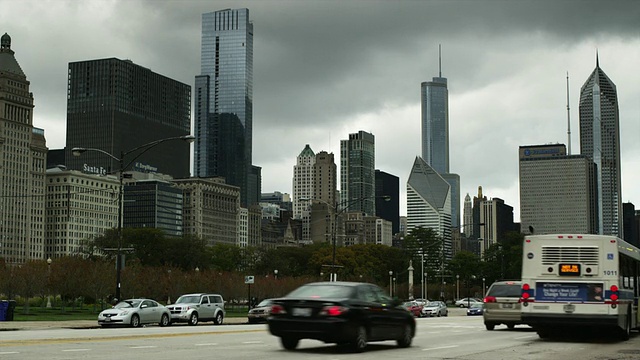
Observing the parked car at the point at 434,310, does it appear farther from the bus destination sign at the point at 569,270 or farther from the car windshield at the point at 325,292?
the car windshield at the point at 325,292

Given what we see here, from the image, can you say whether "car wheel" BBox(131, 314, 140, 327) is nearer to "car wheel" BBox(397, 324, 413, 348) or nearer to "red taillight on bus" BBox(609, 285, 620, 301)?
"car wheel" BBox(397, 324, 413, 348)

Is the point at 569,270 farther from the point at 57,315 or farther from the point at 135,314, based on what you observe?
the point at 57,315

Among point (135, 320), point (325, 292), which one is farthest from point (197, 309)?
point (325, 292)

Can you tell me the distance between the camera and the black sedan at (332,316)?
20.3 m

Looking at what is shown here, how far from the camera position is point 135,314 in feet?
134

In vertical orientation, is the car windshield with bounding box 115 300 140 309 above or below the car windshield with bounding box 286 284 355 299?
below

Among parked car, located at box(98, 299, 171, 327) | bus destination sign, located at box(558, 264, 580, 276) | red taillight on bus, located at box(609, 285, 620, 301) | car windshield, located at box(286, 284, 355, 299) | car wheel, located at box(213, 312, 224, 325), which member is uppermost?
bus destination sign, located at box(558, 264, 580, 276)

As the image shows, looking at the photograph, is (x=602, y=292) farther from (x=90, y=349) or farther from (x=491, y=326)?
(x=90, y=349)

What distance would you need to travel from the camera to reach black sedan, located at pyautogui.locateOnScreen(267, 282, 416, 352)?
20328mm

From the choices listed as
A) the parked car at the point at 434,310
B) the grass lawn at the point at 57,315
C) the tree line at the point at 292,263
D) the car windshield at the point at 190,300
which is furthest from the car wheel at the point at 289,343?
the tree line at the point at 292,263

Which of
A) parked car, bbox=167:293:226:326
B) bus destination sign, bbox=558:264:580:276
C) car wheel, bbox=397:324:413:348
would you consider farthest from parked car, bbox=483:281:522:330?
parked car, bbox=167:293:226:326

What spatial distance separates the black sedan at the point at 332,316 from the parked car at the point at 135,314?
20174 mm

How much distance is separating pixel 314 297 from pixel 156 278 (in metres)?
71.9

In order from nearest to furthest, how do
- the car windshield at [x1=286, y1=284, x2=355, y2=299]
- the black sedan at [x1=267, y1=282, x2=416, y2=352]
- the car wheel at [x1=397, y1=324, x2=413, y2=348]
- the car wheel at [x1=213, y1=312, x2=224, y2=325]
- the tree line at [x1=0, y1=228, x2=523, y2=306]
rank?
1. the black sedan at [x1=267, y1=282, x2=416, y2=352]
2. the car windshield at [x1=286, y1=284, x2=355, y2=299]
3. the car wheel at [x1=397, y1=324, x2=413, y2=348]
4. the car wheel at [x1=213, y1=312, x2=224, y2=325]
5. the tree line at [x1=0, y1=228, x2=523, y2=306]
